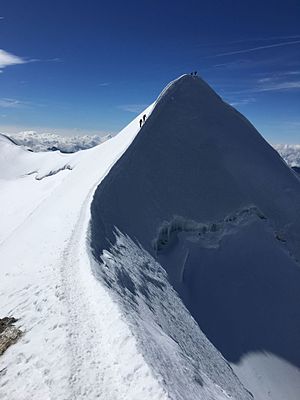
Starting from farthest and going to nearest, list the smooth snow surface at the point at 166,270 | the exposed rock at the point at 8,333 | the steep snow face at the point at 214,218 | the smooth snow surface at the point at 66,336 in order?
1. the steep snow face at the point at 214,218
2. the exposed rock at the point at 8,333
3. the smooth snow surface at the point at 166,270
4. the smooth snow surface at the point at 66,336

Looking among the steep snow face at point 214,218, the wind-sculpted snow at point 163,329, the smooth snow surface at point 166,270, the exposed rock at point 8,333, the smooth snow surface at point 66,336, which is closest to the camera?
the smooth snow surface at point 66,336

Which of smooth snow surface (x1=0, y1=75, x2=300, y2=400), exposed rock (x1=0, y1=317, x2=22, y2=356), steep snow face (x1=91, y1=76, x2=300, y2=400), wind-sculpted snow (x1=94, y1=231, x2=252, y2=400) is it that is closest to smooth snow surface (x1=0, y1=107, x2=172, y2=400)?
smooth snow surface (x1=0, y1=75, x2=300, y2=400)

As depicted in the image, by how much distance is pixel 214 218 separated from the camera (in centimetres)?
4212

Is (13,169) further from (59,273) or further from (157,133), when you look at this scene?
(59,273)

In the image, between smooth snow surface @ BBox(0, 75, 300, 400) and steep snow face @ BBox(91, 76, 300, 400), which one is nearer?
smooth snow surface @ BBox(0, 75, 300, 400)

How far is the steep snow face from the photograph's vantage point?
1227 inches

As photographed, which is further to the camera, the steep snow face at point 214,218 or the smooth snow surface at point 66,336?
the steep snow face at point 214,218

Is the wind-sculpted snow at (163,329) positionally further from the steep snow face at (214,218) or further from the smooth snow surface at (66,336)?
the steep snow face at (214,218)

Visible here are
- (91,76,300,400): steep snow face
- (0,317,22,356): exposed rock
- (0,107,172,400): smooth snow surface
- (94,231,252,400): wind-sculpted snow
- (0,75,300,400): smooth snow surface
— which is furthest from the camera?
(91,76,300,400): steep snow face

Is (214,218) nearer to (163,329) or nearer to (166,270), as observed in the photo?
(166,270)

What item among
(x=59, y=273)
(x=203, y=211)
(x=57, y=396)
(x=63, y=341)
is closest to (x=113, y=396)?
(x=57, y=396)

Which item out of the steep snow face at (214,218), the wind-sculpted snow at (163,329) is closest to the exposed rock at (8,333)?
the wind-sculpted snow at (163,329)

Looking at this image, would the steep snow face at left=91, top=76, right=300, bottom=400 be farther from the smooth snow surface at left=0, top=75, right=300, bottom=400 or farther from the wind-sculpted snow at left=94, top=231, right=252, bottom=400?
the wind-sculpted snow at left=94, top=231, right=252, bottom=400

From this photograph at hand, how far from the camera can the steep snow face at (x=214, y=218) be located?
3117 cm
